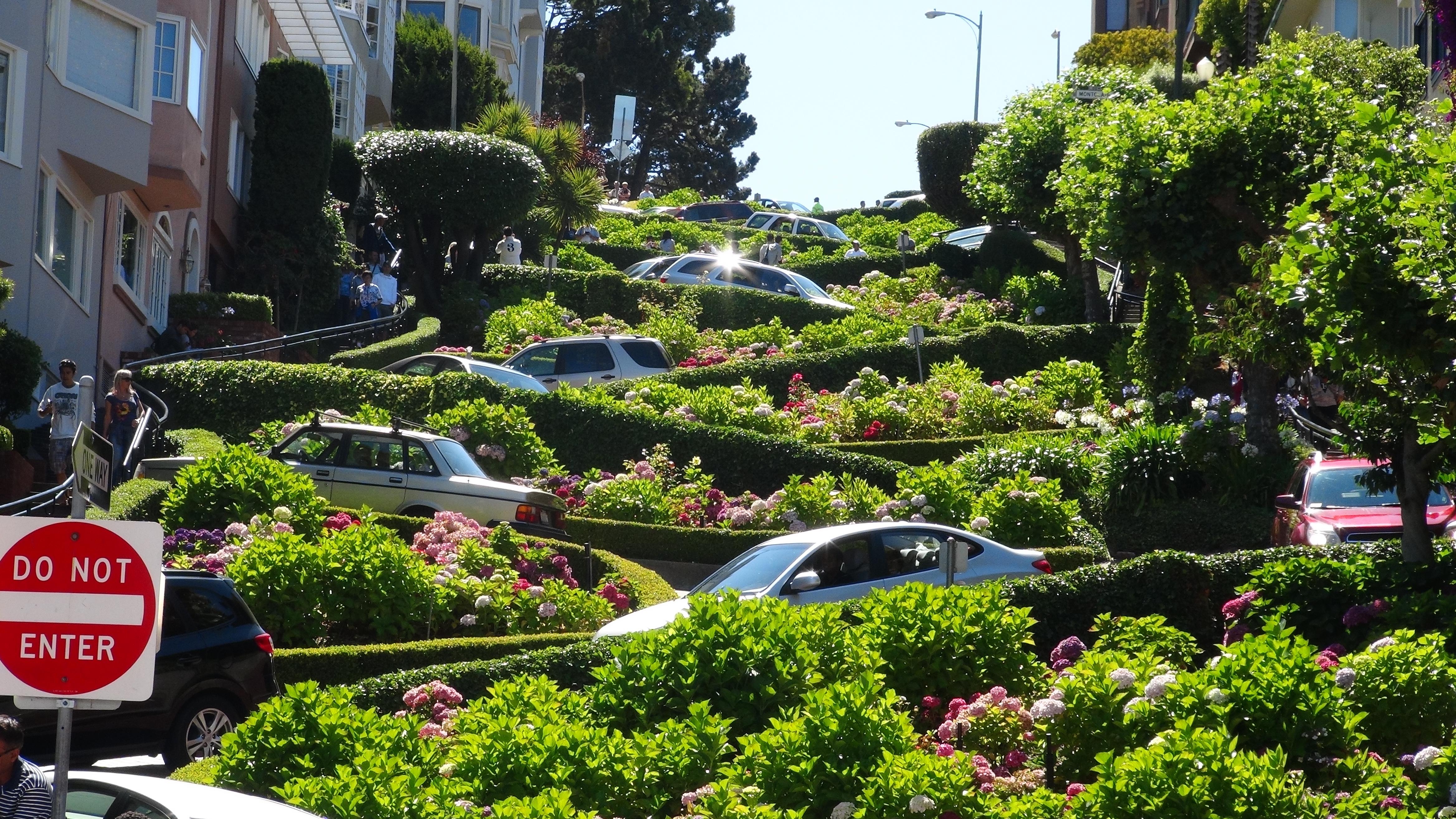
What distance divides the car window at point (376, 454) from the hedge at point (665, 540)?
1863mm

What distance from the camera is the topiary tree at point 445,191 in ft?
123

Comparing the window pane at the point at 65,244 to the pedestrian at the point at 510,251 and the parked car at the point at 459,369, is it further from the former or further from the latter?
the pedestrian at the point at 510,251

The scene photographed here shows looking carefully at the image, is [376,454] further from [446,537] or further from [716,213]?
[716,213]

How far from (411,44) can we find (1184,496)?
44.4m

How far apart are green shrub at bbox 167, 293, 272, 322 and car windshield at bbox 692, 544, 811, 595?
17656 millimetres

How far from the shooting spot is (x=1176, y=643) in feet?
35.6

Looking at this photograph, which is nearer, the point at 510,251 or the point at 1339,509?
the point at 1339,509

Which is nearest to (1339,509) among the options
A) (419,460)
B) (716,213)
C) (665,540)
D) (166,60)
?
(665,540)

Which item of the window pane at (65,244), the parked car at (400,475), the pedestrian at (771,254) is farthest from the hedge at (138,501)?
the pedestrian at (771,254)

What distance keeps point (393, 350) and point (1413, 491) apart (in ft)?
68.4

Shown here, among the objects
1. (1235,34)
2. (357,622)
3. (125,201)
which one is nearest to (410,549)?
(357,622)

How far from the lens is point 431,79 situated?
195 feet

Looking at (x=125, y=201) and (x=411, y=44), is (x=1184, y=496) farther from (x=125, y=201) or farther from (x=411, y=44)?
(x=411, y=44)

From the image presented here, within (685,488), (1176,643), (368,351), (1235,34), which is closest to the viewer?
(1176,643)
